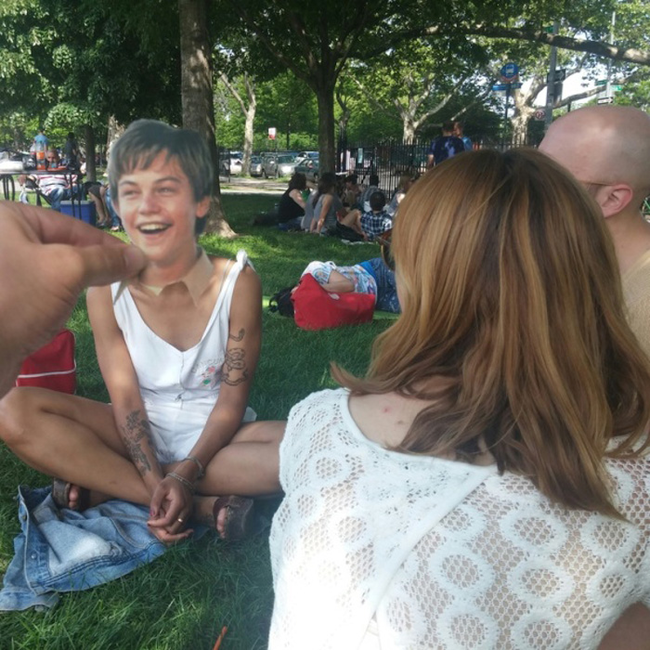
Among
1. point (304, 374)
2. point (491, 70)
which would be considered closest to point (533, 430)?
point (304, 374)

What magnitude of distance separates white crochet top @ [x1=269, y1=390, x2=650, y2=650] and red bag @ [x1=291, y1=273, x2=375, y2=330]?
14.6 ft

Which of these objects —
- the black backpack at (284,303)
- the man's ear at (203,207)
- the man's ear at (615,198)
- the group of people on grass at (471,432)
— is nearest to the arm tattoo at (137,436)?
the man's ear at (203,207)

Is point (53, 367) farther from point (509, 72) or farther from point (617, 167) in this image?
point (509, 72)

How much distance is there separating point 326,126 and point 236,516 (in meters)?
13.6

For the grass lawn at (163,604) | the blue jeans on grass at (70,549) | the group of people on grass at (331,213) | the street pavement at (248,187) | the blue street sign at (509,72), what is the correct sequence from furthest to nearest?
1. the street pavement at (248,187)
2. the blue street sign at (509,72)
3. the group of people on grass at (331,213)
4. the blue jeans on grass at (70,549)
5. the grass lawn at (163,604)

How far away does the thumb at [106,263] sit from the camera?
83cm

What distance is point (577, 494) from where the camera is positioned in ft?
3.69

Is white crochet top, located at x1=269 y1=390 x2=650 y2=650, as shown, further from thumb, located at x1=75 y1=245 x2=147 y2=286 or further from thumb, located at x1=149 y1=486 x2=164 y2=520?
thumb, located at x1=149 y1=486 x2=164 y2=520

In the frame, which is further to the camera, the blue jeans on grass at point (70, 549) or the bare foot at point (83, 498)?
the bare foot at point (83, 498)

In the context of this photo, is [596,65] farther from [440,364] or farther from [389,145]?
[440,364]

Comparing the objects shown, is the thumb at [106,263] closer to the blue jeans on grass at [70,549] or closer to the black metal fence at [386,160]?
the blue jeans on grass at [70,549]

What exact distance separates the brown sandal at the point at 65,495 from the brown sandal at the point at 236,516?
1.76 feet

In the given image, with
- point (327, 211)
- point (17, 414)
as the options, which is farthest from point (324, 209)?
point (17, 414)

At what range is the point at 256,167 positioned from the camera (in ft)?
125
